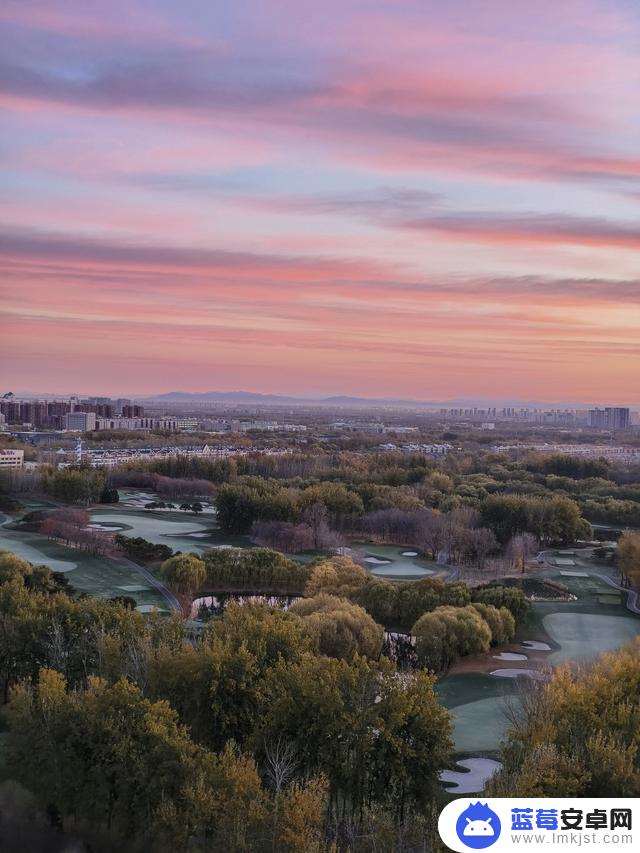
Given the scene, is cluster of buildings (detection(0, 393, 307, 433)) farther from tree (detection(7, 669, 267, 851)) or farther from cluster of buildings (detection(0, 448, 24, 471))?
tree (detection(7, 669, 267, 851))

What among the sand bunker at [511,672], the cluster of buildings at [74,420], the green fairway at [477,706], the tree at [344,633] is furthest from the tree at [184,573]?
the cluster of buildings at [74,420]

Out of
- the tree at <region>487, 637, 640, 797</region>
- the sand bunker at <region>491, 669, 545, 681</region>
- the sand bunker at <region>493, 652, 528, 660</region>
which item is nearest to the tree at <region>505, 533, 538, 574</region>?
the sand bunker at <region>493, 652, 528, 660</region>

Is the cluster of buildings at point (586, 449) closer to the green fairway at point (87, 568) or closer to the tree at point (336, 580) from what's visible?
the green fairway at point (87, 568)

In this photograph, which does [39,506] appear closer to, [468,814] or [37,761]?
[37,761]

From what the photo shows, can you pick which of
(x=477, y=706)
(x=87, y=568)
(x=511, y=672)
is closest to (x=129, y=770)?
(x=477, y=706)

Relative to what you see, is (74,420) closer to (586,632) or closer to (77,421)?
(77,421)

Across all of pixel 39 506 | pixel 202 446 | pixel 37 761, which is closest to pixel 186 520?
pixel 39 506
